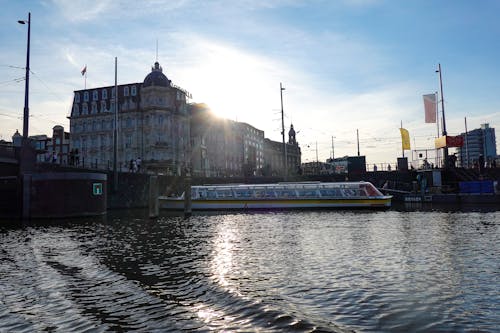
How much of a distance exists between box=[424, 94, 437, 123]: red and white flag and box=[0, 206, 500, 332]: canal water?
118 ft

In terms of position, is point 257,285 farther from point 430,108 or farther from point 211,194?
point 430,108

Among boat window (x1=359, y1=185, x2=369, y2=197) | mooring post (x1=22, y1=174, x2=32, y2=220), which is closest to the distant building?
boat window (x1=359, y1=185, x2=369, y2=197)

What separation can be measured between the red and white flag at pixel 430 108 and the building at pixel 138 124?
49.7 meters

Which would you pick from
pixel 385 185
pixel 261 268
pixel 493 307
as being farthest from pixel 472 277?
pixel 385 185

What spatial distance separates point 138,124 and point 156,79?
11.2 meters

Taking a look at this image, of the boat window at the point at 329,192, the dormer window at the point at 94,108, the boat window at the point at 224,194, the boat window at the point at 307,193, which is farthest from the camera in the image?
the dormer window at the point at 94,108

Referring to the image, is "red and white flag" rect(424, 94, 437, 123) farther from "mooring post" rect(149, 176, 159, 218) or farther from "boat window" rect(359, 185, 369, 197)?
"mooring post" rect(149, 176, 159, 218)

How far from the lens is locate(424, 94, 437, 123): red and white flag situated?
5253 cm

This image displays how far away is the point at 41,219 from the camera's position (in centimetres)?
3416

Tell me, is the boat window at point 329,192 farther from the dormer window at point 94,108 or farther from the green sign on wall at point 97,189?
the dormer window at point 94,108

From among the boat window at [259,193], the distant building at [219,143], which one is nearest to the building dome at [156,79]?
the distant building at [219,143]

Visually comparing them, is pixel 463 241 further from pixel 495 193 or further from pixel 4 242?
pixel 495 193

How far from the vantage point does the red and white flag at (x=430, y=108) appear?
52531 mm

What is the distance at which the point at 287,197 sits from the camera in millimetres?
46312
